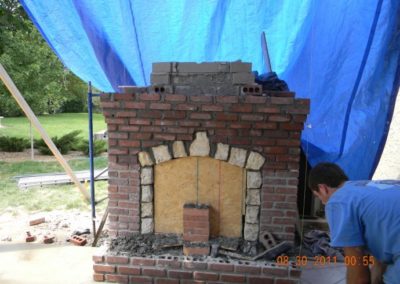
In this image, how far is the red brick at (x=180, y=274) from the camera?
3.26 metres

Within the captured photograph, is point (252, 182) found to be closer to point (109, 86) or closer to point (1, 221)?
point (109, 86)

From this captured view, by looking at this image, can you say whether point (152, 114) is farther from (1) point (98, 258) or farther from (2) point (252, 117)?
(1) point (98, 258)

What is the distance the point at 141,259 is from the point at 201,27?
2.26 metres

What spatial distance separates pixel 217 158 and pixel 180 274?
3.68 feet

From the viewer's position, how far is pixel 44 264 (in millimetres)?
3611

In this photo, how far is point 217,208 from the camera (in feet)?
11.4

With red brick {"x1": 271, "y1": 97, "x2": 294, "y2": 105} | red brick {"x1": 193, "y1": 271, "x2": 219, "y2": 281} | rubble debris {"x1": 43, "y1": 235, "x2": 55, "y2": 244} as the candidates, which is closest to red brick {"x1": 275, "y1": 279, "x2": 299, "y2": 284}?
red brick {"x1": 193, "y1": 271, "x2": 219, "y2": 281}

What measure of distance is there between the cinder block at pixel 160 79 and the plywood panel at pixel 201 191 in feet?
2.48

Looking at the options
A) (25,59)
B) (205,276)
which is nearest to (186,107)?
(205,276)

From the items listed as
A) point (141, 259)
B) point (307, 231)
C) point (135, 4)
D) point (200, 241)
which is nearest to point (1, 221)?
point (141, 259)

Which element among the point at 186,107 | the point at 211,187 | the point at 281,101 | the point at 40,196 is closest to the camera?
the point at 281,101

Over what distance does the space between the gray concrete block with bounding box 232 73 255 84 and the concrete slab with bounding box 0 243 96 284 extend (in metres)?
2.32

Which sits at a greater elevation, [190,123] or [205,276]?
[190,123]

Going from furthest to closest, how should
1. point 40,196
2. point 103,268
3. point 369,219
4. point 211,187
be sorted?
point 40,196 → point 211,187 → point 103,268 → point 369,219
